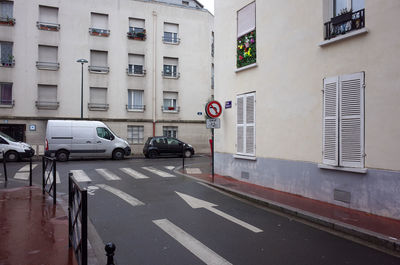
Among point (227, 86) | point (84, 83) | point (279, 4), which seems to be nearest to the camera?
point (279, 4)

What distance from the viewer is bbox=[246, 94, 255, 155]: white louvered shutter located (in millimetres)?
9492

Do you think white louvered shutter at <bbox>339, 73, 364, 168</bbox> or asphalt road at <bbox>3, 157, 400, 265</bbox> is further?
white louvered shutter at <bbox>339, 73, 364, 168</bbox>

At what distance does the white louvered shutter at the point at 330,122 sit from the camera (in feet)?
22.0

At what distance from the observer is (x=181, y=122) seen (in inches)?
1006

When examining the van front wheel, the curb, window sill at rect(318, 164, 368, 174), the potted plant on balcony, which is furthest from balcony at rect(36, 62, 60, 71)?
window sill at rect(318, 164, 368, 174)

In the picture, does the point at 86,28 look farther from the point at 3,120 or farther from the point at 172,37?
the point at 3,120

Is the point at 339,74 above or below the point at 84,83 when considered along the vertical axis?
below

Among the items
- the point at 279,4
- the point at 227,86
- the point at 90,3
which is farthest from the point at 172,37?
the point at 279,4

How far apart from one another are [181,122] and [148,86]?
4.00m

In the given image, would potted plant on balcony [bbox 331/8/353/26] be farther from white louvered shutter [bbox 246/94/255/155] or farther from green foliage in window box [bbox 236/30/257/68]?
white louvered shutter [bbox 246/94/255/155]

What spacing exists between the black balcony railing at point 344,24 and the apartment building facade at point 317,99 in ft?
0.07

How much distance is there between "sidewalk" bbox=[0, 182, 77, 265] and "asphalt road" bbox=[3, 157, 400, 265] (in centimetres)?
65

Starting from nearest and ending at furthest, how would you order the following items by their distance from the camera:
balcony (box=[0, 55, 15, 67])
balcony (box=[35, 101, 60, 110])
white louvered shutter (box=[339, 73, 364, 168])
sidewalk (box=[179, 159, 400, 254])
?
1. sidewalk (box=[179, 159, 400, 254])
2. white louvered shutter (box=[339, 73, 364, 168])
3. balcony (box=[0, 55, 15, 67])
4. balcony (box=[35, 101, 60, 110])

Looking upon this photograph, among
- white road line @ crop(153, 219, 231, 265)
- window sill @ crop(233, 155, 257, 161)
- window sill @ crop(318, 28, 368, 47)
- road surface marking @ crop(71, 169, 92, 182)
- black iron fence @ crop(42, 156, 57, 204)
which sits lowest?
road surface marking @ crop(71, 169, 92, 182)
